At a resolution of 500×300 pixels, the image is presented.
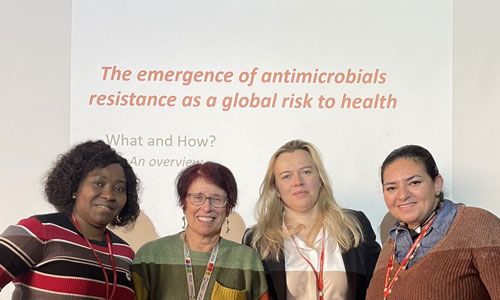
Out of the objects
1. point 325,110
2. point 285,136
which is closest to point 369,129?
point 325,110

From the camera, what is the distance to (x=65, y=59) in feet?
9.00

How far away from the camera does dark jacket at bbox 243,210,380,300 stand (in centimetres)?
267

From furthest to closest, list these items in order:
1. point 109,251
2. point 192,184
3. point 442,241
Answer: point 192,184, point 109,251, point 442,241

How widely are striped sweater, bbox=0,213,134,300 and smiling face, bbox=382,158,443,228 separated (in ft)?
4.29

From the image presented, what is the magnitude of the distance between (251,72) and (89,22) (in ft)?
2.78

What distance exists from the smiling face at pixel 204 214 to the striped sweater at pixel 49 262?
0.50 metres

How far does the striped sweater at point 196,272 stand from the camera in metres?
2.55

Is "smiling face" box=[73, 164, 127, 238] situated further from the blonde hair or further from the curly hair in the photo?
the blonde hair

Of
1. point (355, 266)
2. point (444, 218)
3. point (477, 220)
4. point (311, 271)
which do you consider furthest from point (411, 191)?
point (311, 271)

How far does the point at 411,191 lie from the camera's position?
2396mm

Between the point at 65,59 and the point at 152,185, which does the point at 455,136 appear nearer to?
the point at 152,185

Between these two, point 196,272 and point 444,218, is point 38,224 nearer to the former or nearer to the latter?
point 196,272

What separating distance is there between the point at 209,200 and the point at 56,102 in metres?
0.91

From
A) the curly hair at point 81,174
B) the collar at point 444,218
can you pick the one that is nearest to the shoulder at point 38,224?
the curly hair at point 81,174
